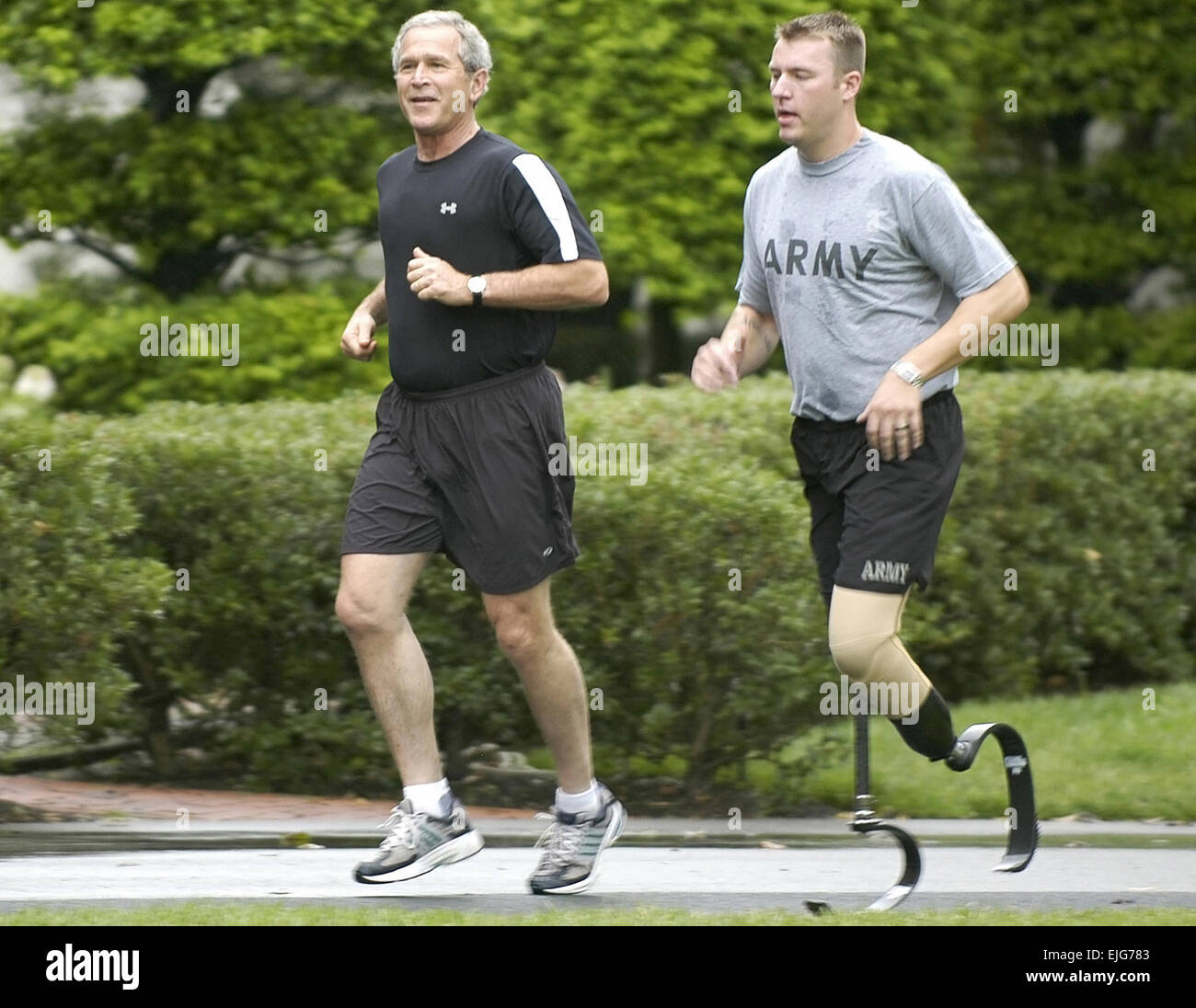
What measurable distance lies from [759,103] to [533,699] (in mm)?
6264

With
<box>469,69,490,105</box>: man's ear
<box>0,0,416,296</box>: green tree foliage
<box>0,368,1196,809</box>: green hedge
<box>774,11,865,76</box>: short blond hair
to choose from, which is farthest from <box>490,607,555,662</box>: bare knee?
<box>0,0,416,296</box>: green tree foliage

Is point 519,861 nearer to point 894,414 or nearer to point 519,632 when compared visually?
point 519,632

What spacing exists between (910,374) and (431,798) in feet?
5.39

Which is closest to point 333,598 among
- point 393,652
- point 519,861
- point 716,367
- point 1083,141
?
point 519,861

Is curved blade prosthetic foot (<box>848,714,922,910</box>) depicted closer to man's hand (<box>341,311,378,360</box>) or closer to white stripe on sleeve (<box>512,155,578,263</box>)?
white stripe on sleeve (<box>512,155,578,263</box>)

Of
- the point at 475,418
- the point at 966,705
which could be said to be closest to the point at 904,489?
the point at 475,418

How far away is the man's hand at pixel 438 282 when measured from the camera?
5.05 m

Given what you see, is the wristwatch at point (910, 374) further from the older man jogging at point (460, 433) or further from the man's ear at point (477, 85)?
the man's ear at point (477, 85)

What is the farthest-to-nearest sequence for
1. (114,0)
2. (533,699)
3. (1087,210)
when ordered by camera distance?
(1087,210)
(114,0)
(533,699)

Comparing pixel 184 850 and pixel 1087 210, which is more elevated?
pixel 1087 210

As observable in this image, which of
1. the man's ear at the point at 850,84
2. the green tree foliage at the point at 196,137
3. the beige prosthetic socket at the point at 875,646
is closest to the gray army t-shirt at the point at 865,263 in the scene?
the man's ear at the point at 850,84

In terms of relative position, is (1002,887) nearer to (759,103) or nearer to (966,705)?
(966,705)

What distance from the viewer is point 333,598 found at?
708 centimetres

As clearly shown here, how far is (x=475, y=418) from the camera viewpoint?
5.22 meters
